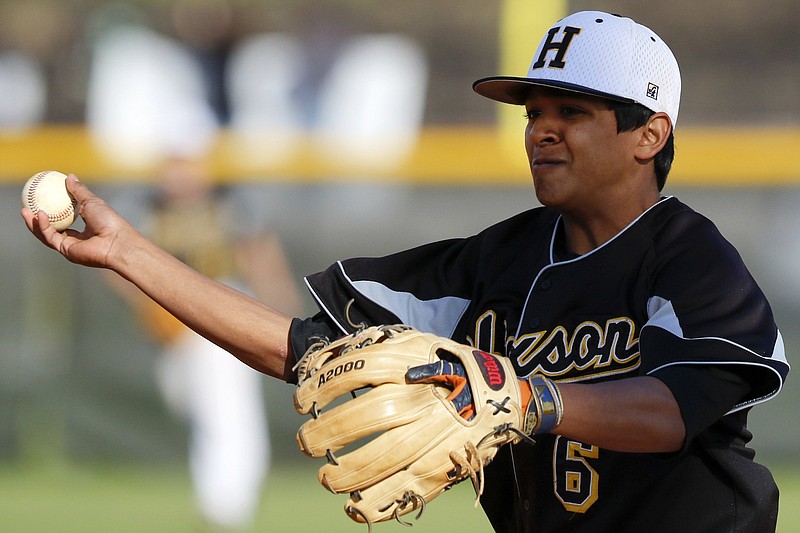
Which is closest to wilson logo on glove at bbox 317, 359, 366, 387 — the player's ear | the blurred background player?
the player's ear

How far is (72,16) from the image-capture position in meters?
9.59

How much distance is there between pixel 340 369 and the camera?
84.6 inches

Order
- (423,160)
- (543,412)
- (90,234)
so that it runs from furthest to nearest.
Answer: (423,160) < (90,234) < (543,412)

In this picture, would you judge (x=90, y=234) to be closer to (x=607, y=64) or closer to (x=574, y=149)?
(x=574, y=149)

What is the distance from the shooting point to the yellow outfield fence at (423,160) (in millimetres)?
7043

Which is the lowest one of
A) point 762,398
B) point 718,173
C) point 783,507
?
point 783,507

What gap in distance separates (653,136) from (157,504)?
4.41 meters

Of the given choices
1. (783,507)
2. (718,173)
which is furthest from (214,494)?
(718,173)

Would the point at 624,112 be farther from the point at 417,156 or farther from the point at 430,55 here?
the point at 430,55

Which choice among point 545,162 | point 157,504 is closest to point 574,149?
point 545,162

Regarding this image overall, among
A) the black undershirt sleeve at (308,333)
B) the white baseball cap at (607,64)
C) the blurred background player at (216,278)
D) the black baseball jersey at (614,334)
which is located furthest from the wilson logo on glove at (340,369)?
the blurred background player at (216,278)

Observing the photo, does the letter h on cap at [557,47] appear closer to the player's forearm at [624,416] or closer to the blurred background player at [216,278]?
the player's forearm at [624,416]

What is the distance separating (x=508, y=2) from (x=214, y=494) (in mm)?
4229

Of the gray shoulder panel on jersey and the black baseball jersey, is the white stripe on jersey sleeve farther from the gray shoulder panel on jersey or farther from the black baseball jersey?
the gray shoulder panel on jersey
